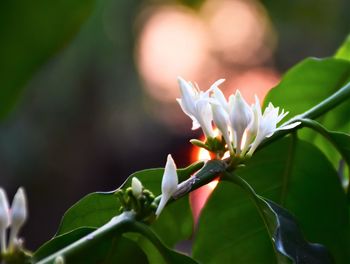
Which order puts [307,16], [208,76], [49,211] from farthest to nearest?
[208,76], [307,16], [49,211]

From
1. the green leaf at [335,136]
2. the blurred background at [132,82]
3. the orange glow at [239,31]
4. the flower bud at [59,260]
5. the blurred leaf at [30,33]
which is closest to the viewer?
the flower bud at [59,260]

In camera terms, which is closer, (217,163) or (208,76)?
(217,163)

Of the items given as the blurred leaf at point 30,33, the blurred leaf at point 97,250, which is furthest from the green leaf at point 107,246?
the blurred leaf at point 30,33

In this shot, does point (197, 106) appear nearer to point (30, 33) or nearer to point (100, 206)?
point (100, 206)

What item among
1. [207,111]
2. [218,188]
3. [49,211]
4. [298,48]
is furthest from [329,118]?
[298,48]

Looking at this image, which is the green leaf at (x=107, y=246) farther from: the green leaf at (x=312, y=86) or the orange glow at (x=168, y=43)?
the orange glow at (x=168, y=43)

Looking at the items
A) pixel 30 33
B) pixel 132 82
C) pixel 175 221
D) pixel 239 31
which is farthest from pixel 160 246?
pixel 239 31

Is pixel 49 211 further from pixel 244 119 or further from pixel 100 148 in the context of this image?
pixel 244 119
